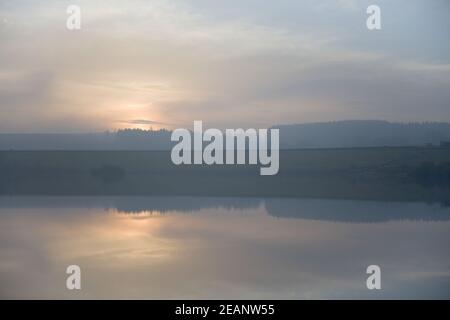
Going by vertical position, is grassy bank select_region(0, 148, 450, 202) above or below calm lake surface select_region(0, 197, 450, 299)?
above

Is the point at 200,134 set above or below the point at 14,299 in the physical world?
above

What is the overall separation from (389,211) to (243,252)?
5.64ft

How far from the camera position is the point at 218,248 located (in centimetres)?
412

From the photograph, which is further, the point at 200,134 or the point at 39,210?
the point at 39,210

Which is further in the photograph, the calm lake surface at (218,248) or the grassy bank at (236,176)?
the grassy bank at (236,176)

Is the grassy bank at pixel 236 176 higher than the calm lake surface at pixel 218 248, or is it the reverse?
the grassy bank at pixel 236 176

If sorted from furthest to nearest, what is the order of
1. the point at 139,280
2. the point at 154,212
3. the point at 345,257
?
1. the point at 154,212
2. the point at 345,257
3. the point at 139,280

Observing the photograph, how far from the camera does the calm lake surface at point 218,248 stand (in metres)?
3.58

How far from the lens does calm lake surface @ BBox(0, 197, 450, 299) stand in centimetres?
358
